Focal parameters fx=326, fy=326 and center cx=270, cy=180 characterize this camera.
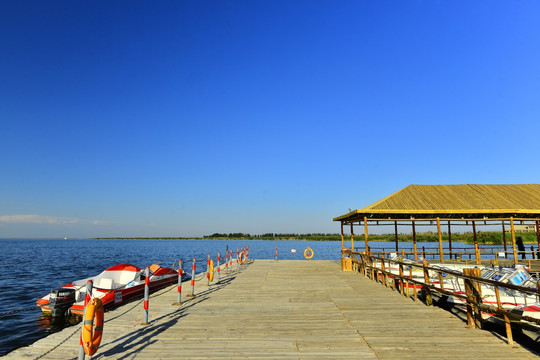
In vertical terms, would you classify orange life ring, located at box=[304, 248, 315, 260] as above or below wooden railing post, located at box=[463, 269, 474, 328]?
below

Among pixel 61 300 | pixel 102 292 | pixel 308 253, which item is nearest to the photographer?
pixel 61 300

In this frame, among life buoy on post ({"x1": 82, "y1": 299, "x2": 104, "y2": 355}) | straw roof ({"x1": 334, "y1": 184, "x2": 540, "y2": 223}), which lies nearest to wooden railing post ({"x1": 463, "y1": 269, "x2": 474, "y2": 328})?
life buoy on post ({"x1": 82, "y1": 299, "x2": 104, "y2": 355})

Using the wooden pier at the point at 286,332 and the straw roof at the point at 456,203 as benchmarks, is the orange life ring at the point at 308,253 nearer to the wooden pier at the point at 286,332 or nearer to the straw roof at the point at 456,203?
the straw roof at the point at 456,203

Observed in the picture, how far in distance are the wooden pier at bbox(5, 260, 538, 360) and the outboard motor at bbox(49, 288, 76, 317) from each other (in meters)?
4.52

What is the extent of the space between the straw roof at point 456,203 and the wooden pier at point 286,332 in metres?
9.25

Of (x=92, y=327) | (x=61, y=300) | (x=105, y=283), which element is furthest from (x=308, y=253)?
(x=92, y=327)

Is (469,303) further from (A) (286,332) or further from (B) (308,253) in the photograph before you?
(B) (308,253)

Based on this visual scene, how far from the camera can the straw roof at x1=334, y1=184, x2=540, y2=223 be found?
19359 millimetres

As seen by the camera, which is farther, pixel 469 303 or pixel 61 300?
pixel 61 300

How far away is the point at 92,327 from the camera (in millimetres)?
5133

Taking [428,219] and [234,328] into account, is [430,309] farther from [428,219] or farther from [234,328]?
[428,219]

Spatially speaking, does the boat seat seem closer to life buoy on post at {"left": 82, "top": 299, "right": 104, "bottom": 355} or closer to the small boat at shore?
the small boat at shore

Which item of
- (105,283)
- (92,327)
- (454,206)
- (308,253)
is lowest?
(308,253)

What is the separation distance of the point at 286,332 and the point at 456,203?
18.3 m
